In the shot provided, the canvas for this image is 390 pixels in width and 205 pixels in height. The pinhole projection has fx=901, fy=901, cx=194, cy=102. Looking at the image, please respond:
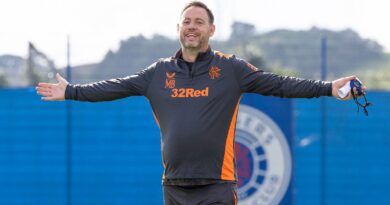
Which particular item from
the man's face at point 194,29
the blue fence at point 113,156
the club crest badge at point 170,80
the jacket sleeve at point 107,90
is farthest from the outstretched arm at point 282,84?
the blue fence at point 113,156

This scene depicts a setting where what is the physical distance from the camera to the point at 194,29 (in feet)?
17.9

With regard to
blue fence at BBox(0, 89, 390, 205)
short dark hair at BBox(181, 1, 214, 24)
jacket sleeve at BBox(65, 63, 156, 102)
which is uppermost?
short dark hair at BBox(181, 1, 214, 24)

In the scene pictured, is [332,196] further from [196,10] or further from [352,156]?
[196,10]

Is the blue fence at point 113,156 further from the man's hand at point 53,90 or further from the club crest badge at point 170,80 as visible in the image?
the club crest badge at point 170,80

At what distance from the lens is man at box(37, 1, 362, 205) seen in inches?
211

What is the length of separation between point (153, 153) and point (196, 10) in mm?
3953

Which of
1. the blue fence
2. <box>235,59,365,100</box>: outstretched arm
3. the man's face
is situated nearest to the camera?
<box>235,59,365,100</box>: outstretched arm

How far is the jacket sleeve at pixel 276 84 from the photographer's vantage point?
5.35m

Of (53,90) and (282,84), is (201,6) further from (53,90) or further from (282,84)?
(53,90)

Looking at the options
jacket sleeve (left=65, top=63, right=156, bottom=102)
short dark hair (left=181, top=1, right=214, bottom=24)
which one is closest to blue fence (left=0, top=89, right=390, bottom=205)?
jacket sleeve (left=65, top=63, right=156, bottom=102)

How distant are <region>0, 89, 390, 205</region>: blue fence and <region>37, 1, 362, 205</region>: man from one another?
380cm

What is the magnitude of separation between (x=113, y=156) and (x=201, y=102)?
4.10 meters

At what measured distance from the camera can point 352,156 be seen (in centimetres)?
937

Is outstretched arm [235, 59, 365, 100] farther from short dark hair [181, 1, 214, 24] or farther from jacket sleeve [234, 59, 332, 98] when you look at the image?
short dark hair [181, 1, 214, 24]
